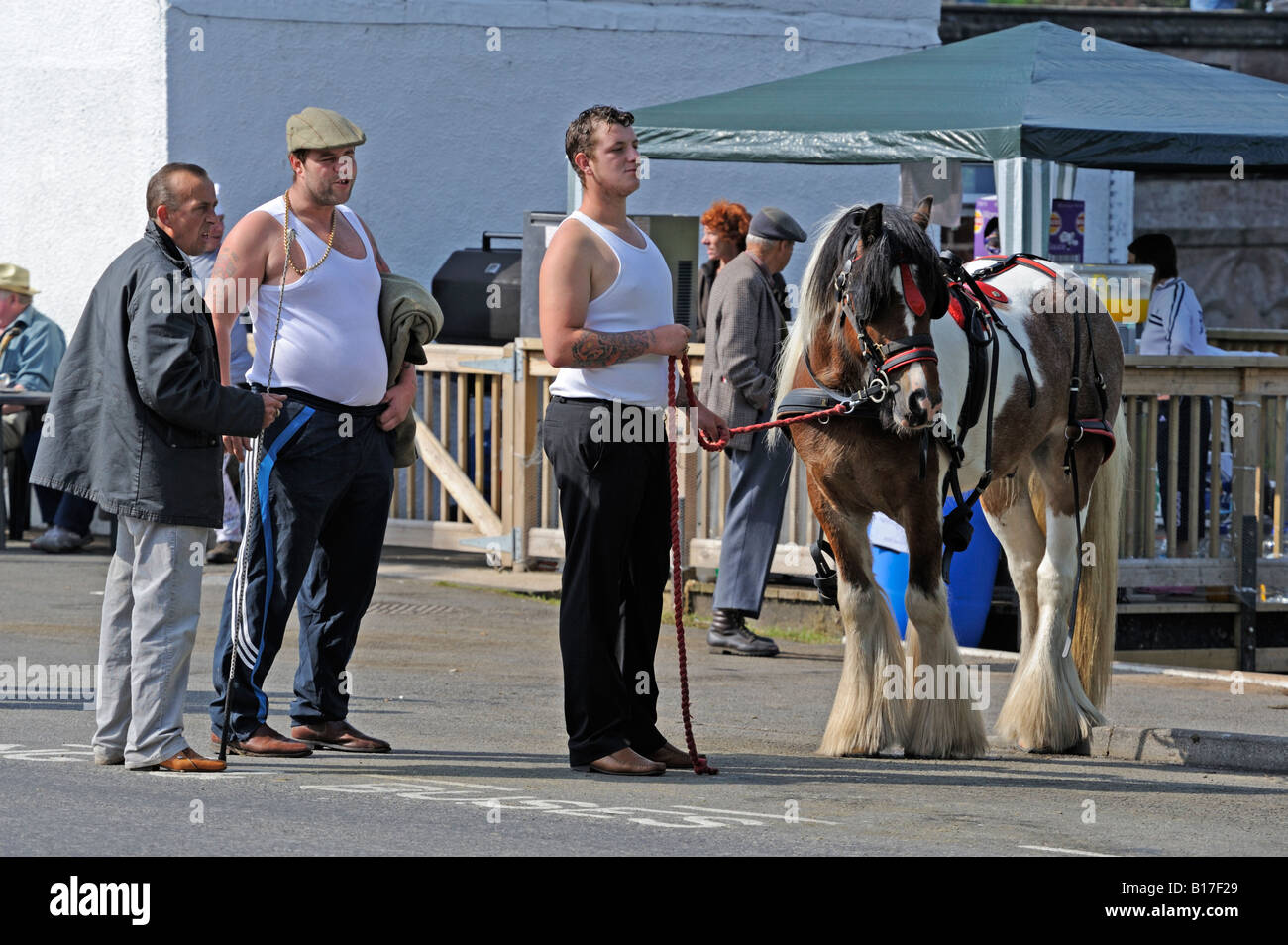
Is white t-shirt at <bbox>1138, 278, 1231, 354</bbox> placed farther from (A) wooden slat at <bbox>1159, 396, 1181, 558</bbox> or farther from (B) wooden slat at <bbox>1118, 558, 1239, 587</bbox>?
(B) wooden slat at <bbox>1118, 558, 1239, 587</bbox>

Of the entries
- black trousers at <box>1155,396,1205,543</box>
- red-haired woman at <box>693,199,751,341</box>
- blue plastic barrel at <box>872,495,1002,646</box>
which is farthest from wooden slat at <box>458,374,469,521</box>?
black trousers at <box>1155,396,1205,543</box>

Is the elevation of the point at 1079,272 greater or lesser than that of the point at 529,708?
greater

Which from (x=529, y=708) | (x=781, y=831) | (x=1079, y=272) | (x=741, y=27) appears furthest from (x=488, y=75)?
(x=781, y=831)

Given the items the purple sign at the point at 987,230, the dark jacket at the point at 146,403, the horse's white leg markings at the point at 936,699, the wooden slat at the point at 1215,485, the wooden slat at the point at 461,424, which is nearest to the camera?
the dark jacket at the point at 146,403

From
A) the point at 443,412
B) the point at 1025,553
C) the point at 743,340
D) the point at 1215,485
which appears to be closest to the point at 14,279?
the point at 443,412

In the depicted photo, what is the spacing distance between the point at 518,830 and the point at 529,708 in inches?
115

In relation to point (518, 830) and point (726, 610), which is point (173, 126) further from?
point (518, 830)

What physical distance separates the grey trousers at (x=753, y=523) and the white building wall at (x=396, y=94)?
6.86m

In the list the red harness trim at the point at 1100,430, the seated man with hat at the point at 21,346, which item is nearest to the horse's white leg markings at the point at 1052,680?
the red harness trim at the point at 1100,430

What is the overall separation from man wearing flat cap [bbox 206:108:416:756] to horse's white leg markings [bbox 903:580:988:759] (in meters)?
2.13

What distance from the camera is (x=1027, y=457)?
904 cm

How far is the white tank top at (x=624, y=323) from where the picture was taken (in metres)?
6.98

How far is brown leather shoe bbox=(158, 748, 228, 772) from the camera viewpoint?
699 cm

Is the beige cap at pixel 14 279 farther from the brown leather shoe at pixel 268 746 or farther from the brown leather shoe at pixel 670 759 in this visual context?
the brown leather shoe at pixel 670 759
